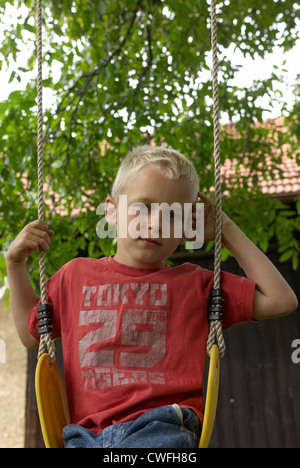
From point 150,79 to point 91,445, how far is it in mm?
3071

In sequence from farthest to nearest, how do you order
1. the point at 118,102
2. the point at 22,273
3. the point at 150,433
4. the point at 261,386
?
1. the point at 261,386
2. the point at 118,102
3. the point at 22,273
4. the point at 150,433

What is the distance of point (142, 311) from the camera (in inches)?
61.9

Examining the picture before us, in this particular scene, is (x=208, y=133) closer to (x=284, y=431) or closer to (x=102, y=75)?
(x=102, y=75)

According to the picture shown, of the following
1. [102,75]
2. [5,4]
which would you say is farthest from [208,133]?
[5,4]

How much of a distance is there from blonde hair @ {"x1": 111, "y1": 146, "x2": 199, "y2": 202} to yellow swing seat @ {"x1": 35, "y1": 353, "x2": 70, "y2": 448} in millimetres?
535

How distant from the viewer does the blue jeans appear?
1.38m

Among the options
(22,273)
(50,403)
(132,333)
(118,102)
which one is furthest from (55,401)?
(118,102)

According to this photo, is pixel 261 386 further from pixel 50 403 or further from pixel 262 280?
pixel 50 403

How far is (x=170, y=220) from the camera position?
157cm

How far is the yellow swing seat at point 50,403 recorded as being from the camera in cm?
149

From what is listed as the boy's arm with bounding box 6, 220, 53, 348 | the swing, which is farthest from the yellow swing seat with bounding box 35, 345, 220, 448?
the boy's arm with bounding box 6, 220, 53, 348

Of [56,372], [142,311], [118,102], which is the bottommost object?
[56,372]

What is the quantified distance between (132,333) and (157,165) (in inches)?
18.5

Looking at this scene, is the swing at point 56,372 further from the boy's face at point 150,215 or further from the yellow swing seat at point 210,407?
the boy's face at point 150,215
